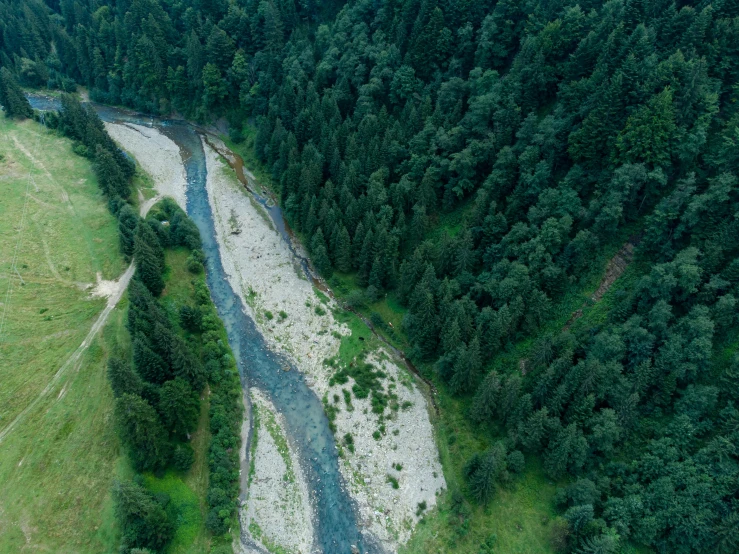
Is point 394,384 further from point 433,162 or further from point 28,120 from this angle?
point 28,120

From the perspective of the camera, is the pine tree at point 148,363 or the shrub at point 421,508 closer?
the shrub at point 421,508

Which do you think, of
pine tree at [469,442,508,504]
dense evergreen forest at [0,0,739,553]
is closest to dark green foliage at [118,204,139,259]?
dense evergreen forest at [0,0,739,553]

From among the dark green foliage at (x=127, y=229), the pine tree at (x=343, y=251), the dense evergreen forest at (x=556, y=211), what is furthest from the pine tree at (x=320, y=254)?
the dark green foliage at (x=127, y=229)

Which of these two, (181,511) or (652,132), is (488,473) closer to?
(181,511)

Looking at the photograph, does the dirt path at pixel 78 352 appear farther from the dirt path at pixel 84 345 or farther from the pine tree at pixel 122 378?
the pine tree at pixel 122 378

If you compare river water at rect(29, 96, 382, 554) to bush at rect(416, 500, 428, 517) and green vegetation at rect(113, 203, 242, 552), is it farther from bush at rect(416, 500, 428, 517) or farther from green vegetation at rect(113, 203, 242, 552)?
bush at rect(416, 500, 428, 517)

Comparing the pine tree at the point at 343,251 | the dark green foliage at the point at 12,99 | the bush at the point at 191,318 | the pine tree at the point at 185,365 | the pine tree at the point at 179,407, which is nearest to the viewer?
the pine tree at the point at 179,407

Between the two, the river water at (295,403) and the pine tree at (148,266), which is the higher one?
the pine tree at (148,266)

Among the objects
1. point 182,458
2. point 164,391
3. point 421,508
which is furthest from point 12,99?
point 421,508
